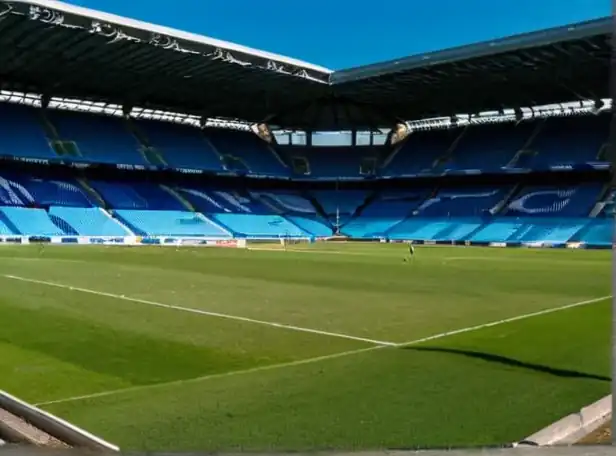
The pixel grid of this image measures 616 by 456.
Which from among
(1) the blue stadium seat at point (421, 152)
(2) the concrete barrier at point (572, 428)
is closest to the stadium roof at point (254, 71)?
(1) the blue stadium seat at point (421, 152)

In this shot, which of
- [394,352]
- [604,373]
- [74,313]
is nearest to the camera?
[604,373]

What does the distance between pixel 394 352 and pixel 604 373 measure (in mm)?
2505

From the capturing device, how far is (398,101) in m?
61.3

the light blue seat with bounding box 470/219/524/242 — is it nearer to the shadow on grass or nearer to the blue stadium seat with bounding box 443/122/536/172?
the blue stadium seat with bounding box 443/122/536/172

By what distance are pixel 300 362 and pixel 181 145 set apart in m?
59.7

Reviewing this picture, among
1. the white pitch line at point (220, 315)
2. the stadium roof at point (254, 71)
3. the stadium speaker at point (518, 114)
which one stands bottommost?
the white pitch line at point (220, 315)

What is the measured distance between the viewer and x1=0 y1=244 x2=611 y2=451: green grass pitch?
532 centimetres

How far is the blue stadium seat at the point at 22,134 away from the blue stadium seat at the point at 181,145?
10.3 meters

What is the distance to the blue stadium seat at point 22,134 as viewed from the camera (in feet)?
175

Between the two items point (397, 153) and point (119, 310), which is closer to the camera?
point (119, 310)

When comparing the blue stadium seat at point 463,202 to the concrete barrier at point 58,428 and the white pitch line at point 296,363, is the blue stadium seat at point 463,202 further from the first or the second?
the concrete barrier at point 58,428

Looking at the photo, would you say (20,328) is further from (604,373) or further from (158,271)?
(158,271)

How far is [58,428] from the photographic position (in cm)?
473

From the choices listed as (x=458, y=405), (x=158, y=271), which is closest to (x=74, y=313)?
(x=458, y=405)
